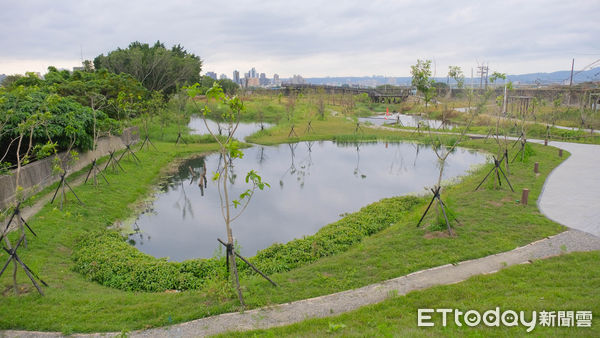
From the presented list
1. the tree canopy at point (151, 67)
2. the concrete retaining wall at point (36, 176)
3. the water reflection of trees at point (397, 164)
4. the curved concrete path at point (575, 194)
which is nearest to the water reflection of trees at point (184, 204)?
the concrete retaining wall at point (36, 176)

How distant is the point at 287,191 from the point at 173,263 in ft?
26.9

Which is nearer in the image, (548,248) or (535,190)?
(548,248)

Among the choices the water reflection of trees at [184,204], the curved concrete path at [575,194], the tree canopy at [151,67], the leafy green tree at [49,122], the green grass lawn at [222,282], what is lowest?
the water reflection of trees at [184,204]

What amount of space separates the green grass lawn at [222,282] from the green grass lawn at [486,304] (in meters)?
1.13

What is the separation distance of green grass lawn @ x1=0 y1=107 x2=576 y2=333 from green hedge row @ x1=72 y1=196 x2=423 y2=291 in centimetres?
34

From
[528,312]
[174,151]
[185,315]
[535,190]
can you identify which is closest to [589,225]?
[535,190]

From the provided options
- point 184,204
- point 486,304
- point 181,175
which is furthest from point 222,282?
point 181,175

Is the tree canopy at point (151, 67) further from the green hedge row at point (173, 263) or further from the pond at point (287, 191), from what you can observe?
the green hedge row at point (173, 263)

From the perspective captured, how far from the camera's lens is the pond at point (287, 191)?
1244 centimetres

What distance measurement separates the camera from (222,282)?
7.46m

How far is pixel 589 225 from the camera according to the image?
10383 mm

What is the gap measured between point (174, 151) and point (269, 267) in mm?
17249

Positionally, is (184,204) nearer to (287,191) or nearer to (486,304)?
(287,191)

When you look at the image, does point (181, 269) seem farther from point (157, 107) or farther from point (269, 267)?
point (157, 107)
